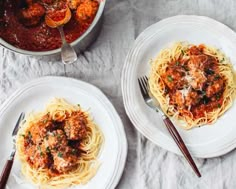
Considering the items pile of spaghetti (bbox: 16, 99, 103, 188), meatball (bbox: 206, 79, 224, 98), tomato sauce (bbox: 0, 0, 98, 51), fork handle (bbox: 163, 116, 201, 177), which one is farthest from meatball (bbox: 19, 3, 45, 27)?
meatball (bbox: 206, 79, 224, 98)

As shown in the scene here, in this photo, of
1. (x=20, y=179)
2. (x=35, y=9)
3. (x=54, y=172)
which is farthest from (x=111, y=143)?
(x=35, y=9)

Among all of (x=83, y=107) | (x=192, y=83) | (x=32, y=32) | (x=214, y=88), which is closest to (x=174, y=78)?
(x=192, y=83)

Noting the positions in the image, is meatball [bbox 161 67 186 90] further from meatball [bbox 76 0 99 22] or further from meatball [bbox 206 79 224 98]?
meatball [bbox 76 0 99 22]

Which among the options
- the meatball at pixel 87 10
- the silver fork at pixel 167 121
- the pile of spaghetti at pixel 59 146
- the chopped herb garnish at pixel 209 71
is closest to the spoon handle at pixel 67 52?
the meatball at pixel 87 10

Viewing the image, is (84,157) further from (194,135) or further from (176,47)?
(176,47)

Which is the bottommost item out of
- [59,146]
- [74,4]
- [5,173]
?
[5,173]

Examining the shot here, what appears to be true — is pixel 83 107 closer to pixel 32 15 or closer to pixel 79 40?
pixel 79 40

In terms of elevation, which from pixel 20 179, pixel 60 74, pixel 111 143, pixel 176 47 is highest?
pixel 176 47
